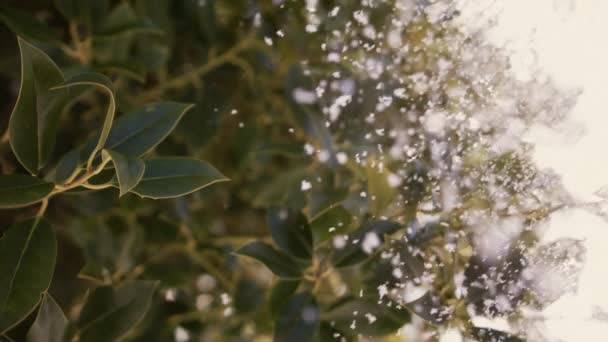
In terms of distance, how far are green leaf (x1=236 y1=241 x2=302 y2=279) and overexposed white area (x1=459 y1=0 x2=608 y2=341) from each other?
0.25 meters

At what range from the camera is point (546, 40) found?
21.4 inches

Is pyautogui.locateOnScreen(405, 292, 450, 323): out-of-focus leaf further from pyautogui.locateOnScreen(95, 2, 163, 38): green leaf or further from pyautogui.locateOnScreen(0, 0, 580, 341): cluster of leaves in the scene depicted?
pyautogui.locateOnScreen(95, 2, 163, 38): green leaf

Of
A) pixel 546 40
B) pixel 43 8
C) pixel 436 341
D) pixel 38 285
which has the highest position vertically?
pixel 546 40

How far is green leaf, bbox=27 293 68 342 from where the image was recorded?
574 millimetres

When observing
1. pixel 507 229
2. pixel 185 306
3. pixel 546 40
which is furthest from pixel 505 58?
pixel 185 306

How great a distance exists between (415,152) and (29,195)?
35 centimetres

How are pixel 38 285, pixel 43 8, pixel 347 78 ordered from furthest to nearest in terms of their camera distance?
pixel 43 8
pixel 347 78
pixel 38 285

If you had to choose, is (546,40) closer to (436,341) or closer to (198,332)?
(436,341)

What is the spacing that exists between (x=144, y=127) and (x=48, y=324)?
0.20 m

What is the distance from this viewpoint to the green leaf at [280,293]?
71 cm

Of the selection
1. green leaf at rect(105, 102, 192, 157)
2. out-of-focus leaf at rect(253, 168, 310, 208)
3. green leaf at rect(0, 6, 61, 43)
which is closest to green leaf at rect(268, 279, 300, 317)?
out-of-focus leaf at rect(253, 168, 310, 208)

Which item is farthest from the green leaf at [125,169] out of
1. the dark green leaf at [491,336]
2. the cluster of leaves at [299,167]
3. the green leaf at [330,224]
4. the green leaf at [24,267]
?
the dark green leaf at [491,336]

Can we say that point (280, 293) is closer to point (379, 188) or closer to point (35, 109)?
point (379, 188)

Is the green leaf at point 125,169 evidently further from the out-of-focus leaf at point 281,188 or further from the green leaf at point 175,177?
the out-of-focus leaf at point 281,188
